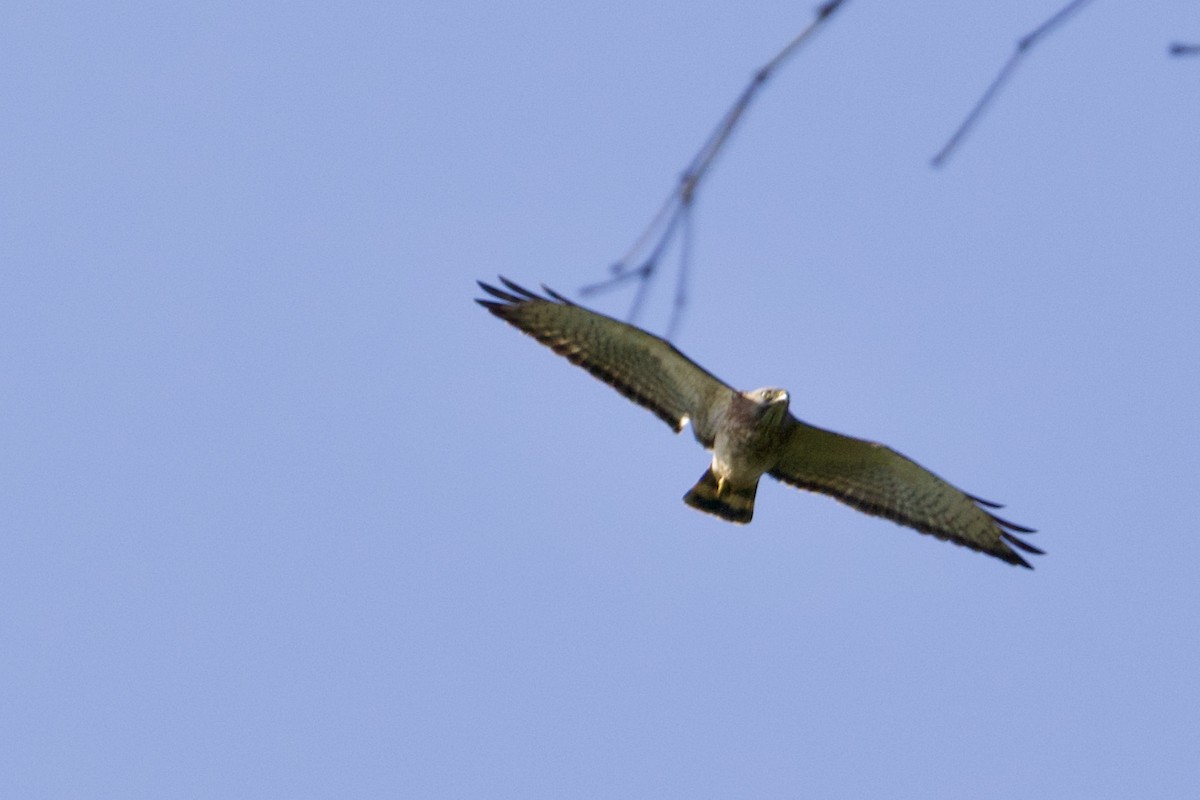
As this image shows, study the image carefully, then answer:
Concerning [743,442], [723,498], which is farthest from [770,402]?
[723,498]

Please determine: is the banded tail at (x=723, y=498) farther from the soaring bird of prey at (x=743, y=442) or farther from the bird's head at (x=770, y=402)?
the bird's head at (x=770, y=402)

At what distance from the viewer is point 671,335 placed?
3.65 metres

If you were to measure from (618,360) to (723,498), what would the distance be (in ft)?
3.32

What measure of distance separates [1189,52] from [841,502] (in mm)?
6542

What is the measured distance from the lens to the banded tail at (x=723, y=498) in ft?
29.7

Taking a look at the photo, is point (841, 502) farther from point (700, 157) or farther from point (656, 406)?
point (700, 157)

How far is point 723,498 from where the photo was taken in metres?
9.08

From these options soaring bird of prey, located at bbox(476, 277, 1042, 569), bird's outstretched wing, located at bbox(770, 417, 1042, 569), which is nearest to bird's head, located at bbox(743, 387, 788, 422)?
soaring bird of prey, located at bbox(476, 277, 1042, 569)

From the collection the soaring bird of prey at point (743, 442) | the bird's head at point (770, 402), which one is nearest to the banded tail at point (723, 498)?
the soaring bird of prey at point (743, 442)

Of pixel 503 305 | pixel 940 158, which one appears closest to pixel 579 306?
pixel 503 305

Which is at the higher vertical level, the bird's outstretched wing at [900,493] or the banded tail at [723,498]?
the bird's outstretched wing at [900,493]

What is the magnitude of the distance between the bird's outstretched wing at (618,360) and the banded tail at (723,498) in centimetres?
29

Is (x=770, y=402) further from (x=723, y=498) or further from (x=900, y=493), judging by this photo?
(x=900, y=493)

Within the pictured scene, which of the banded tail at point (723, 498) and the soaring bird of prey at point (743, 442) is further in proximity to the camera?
the banded tail at point (723, 498)
